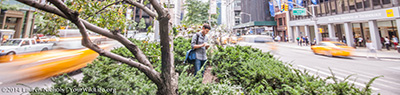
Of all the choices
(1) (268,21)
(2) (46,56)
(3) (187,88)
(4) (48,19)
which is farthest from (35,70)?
(1) (268,21)

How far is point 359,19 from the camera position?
19.3 metres

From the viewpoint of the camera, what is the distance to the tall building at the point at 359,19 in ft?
55.3

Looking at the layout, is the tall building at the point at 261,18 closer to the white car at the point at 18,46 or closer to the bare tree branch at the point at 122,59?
the white car at the point at 18,46

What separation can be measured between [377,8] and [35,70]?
29.4m

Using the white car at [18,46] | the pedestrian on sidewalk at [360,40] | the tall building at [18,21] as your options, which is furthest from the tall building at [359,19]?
the tall building at [18,21]

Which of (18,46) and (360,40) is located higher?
(18,46)

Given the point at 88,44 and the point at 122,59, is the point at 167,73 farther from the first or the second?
the point at 88,44

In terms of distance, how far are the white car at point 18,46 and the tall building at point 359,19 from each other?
31.2m

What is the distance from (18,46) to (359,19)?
34.2 metres

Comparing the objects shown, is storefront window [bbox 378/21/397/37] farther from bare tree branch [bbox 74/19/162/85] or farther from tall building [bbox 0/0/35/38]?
tall building [bbox 0/0/35/38]

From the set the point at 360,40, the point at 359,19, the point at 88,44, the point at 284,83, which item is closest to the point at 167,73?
the point at 88,44

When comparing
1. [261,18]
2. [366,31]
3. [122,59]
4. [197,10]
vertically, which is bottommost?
[122,59]

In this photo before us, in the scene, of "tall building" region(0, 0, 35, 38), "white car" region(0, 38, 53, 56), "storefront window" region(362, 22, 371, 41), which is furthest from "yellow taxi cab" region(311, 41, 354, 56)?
"tall building" region(0, 0, 35, 38)

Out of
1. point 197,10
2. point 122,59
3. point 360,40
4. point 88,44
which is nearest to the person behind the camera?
point 88,44
